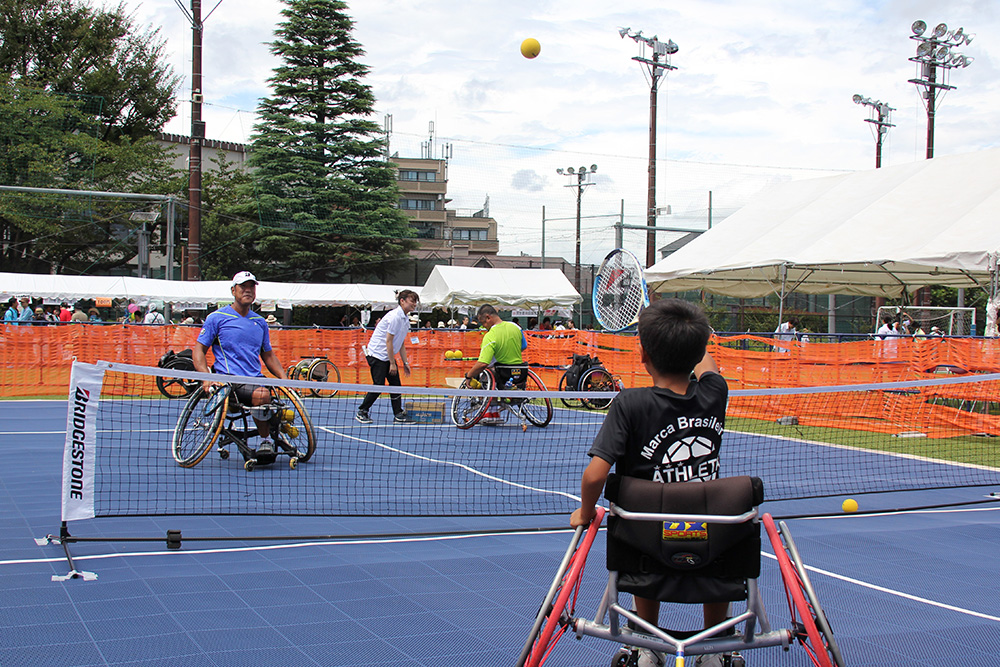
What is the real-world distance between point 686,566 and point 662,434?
416 millimetres

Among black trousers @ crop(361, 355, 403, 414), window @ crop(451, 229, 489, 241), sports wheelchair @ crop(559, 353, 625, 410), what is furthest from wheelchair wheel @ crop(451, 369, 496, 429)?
window @ crop(451, 229, 489, 241)

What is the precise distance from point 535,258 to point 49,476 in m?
55.5

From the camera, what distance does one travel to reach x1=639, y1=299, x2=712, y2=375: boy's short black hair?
289 cm

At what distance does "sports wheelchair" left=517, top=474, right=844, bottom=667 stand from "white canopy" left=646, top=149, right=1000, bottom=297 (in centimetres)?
1113

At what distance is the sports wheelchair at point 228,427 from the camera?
793cm

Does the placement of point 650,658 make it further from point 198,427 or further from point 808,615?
point 198,427

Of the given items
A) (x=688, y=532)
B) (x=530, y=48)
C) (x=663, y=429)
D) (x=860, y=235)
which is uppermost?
(x=530, y=48)

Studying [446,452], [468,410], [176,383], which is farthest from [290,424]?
[176,383]

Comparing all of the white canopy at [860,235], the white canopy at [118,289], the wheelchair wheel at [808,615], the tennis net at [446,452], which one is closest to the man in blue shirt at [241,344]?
the tennis net at [446,452]

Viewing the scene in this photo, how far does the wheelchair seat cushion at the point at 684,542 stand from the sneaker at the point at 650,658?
25cm

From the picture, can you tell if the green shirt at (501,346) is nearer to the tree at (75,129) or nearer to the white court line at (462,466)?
the white court line at (462,466)

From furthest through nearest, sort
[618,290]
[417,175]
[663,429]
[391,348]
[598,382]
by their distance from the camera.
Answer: [417,175] → [598,382] → [391,348] → [618,290] → [663,429]

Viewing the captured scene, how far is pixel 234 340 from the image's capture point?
313 inches

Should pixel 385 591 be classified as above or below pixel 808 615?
below
